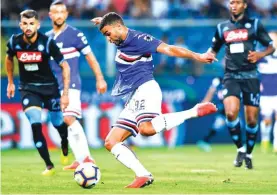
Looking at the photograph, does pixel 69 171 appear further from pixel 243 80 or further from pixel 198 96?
pixel 198 96

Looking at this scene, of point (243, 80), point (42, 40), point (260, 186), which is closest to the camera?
point (260, 186)

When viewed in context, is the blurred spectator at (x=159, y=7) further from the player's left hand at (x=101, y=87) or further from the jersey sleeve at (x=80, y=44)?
the player's left hand at (x=101, y=87)

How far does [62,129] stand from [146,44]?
14.1 ft

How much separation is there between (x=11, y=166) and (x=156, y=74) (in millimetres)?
7142

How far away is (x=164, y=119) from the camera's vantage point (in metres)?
11.7

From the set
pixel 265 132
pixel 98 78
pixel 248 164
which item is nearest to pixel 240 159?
pixel 248 164

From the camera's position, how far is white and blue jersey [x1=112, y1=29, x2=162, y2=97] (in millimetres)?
11742

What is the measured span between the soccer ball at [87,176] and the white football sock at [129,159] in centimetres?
37

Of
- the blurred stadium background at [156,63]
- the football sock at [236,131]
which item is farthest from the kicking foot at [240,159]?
the blurred stadium background at [156,63]

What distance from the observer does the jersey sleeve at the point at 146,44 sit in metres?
11.7

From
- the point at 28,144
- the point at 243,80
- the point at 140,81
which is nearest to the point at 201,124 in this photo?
the point at 28,144

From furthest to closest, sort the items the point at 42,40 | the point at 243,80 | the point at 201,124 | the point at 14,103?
1. the point at 201,124
2. the point at 14,103
3. the point at 243,80
4. the point at 42,40

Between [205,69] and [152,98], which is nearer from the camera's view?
[152,98]

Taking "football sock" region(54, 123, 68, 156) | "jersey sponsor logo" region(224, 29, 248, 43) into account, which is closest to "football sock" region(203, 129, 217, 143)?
"football sock" region(54, 123, 68, 156)
